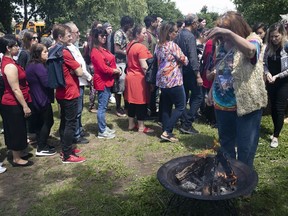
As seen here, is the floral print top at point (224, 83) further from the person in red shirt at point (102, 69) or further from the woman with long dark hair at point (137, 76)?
the person in red shirt at point (102, 69)

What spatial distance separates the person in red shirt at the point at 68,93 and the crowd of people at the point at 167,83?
0.05 ft

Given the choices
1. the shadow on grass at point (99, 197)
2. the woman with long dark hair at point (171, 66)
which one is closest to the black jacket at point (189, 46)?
the woman with long dark hair at point (171, 66)

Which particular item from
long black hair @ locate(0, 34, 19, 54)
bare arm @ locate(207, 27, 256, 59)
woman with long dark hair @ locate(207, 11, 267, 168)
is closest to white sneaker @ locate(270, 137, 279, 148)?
woman with long dark hair @ locate(207, 11, 267, 168)

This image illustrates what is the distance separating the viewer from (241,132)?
3457 mm

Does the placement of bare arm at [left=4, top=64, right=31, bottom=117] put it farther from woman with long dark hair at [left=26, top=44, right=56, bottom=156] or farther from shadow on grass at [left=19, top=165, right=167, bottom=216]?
shadow on grass at [left=19, top=165, right=167, bottom=216]

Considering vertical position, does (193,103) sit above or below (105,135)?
above

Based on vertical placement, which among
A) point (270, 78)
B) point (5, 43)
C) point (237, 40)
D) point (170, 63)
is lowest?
point (270, 78)

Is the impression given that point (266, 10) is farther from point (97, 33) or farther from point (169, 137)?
point (97, 33)

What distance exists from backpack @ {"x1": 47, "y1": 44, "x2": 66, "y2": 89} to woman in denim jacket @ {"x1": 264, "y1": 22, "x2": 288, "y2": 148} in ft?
11.2

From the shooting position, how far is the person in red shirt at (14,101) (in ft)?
14.1

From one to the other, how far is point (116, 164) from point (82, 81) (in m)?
1.71

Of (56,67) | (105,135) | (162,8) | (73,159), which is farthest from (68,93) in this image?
(162,8)

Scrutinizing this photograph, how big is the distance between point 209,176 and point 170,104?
280 cm

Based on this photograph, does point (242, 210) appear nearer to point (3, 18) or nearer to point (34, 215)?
point (34, 215)
